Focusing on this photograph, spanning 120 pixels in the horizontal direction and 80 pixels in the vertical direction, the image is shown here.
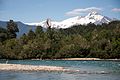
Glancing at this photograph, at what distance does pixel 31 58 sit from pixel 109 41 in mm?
31237

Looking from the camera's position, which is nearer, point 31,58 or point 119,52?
point 119,52

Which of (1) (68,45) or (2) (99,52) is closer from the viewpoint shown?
(2) (99,52)

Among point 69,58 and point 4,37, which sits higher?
point 4,37

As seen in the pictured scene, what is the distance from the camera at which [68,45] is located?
415ft

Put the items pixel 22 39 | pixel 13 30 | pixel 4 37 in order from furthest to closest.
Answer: pixel 13 30, pixel 4 37, pixel 22 39

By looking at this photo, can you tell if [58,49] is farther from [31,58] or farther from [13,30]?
[13,30]

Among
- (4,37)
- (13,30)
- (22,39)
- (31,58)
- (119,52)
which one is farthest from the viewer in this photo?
(13,30)

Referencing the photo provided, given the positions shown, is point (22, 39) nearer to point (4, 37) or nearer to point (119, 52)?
point (4, 37)

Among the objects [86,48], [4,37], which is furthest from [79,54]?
[4,37]

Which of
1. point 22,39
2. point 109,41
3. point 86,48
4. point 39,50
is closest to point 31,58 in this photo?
point 39,50

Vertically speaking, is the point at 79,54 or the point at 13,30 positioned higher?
the point at 13,30

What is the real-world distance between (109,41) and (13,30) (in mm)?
55845

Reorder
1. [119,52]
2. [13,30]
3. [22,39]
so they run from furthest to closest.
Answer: [13,30] → [22,39] → [119,52]

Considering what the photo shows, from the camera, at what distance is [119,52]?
116m
